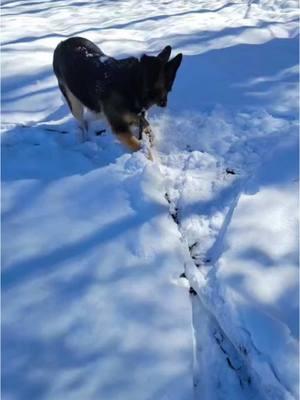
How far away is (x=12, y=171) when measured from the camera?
3.67 meters

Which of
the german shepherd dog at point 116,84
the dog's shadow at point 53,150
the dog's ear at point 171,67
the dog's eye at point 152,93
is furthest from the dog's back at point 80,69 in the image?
the dog's ear at point 171,67

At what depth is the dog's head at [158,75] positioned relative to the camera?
3.68 m

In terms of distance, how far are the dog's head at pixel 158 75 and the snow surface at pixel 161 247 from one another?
49 cm

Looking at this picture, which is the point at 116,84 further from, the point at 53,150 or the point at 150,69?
the point at 53,150

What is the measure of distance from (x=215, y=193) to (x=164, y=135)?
41.2 inches

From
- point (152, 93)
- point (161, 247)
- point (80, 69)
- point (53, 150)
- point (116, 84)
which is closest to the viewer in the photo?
point (161, 247)

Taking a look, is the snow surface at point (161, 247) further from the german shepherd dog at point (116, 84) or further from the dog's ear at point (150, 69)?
the dog's ear at point (150, 69)

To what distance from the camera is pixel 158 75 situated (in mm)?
3727

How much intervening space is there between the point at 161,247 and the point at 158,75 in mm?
1501

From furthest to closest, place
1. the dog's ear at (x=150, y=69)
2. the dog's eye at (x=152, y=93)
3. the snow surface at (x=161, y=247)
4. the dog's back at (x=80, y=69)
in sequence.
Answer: the dog's back at (x=80, y=69), the dog's eye at (x=152, y=93), the dog's ear at (x=150, y=69), the snow surface at (x=161, y=247)

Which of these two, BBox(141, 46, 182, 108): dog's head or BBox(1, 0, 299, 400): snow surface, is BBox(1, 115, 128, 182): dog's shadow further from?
BBox(141, 46, 182, 108): dog's head

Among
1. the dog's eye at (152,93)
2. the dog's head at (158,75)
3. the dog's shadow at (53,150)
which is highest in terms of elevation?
the dog's head at (158,75)

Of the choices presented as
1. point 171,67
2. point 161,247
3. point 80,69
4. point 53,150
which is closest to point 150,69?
point 171,67

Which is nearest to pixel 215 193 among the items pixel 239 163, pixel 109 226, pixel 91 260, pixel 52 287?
pixel 239 163
